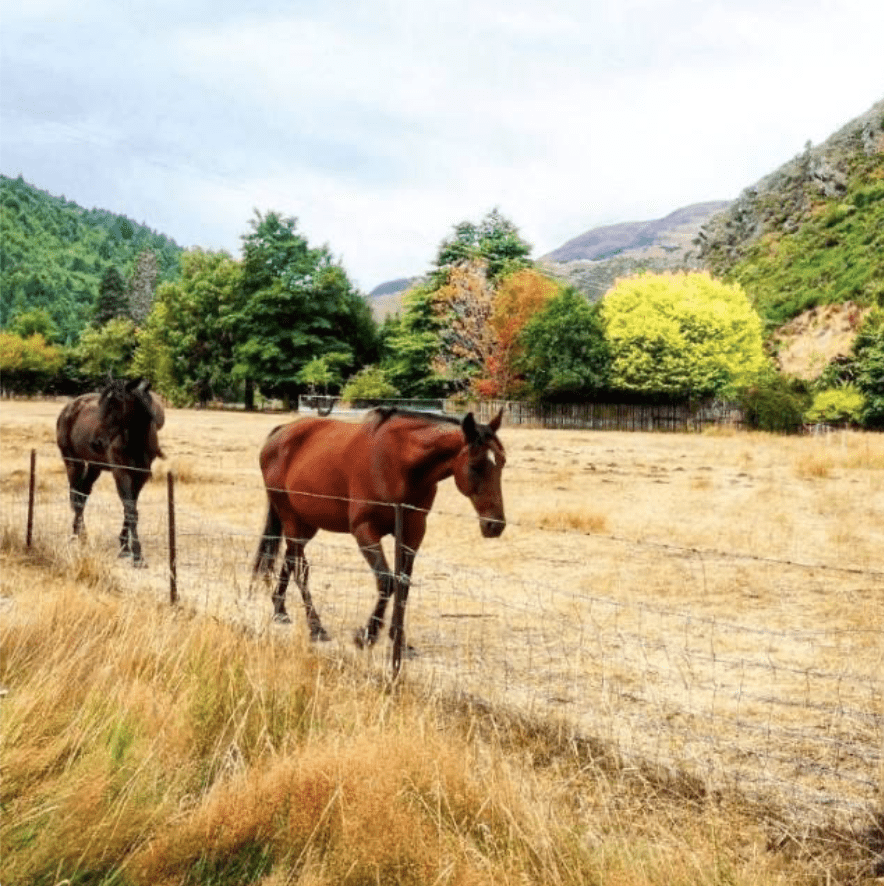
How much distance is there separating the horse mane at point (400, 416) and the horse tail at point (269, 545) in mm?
1597

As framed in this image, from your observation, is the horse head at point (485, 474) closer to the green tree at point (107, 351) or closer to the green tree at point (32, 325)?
the green tree at point (107, 351)

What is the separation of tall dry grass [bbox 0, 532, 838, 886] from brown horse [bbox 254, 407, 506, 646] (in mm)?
1380

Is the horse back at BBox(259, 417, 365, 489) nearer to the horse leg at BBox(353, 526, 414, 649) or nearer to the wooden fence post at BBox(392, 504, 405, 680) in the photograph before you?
the horse leg at BBox(353, 526, 414, 649)

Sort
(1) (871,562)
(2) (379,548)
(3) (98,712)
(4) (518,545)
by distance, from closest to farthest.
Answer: (3) (98,712) → (2) (379,548) → (1) (871,562) → (4) (518,545)

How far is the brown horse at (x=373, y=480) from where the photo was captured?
575cm

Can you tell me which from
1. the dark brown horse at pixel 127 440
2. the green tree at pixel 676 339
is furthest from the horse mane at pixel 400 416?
the green tree at pixel 676 339

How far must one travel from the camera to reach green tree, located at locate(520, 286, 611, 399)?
4228 cm

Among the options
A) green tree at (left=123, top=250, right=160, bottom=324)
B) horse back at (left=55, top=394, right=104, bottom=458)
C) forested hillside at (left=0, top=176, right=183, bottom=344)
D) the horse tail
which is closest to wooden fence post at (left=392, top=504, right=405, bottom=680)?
the horse tail

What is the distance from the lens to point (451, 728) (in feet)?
13.8

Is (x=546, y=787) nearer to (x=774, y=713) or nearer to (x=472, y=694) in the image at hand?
(x=472, y=694)

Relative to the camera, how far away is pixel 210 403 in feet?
198

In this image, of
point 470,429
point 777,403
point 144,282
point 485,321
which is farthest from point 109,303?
point 470,429

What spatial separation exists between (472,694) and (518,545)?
6030mm

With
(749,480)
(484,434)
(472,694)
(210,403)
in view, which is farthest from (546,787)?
(210,403)
